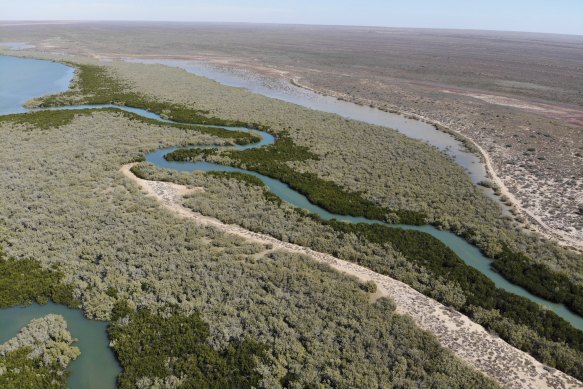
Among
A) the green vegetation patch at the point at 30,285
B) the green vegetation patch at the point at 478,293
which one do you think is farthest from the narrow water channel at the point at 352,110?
the green vegetation patch at the point at 30,285

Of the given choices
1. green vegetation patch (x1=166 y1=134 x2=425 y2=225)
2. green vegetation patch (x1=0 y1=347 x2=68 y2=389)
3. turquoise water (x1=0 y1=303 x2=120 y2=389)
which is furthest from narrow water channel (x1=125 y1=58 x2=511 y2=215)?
green vegetation patch (x1=0 y1=347 x2=68 y2=389)

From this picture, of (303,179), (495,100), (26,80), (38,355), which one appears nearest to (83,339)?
(38,355)

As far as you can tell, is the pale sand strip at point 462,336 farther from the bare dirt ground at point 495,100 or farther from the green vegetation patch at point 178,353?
the bare dirt ground at point 495,100

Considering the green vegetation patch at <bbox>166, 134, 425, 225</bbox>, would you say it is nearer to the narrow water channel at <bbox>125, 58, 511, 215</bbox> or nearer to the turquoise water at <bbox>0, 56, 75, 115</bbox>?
the narrow water channel at <bbox>125, 58, 511, 215</bbox>

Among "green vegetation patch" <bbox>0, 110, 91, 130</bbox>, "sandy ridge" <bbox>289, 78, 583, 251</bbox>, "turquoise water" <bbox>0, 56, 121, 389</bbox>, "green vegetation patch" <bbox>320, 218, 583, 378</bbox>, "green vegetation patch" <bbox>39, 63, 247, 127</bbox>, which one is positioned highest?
"green vegetation patch" <bbox>39, 63, 247, 127</bbox>

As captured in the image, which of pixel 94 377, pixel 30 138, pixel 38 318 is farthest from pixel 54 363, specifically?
pixel 30 138

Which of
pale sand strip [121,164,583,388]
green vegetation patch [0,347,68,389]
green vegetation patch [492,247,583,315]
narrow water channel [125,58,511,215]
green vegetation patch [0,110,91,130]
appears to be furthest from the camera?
green vegetation patch [0,110,91,130]

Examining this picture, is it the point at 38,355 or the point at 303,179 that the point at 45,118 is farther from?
the point at 38,355

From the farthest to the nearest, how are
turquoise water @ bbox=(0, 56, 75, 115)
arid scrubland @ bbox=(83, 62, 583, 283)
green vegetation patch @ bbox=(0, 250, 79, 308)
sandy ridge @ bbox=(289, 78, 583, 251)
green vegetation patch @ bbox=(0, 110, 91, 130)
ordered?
turquoise water @ bbox=(0, 56, 75, 115)
green vegetation patch @ bbox=(0, 110, 91, 130)
sandy ridge @ bbox=(289, 78, 583, 251)
arid scrubland @ bbox=(83, 62, 583, 283)
green vegetation patch @ bbox=(0, 250, 79, 308)
